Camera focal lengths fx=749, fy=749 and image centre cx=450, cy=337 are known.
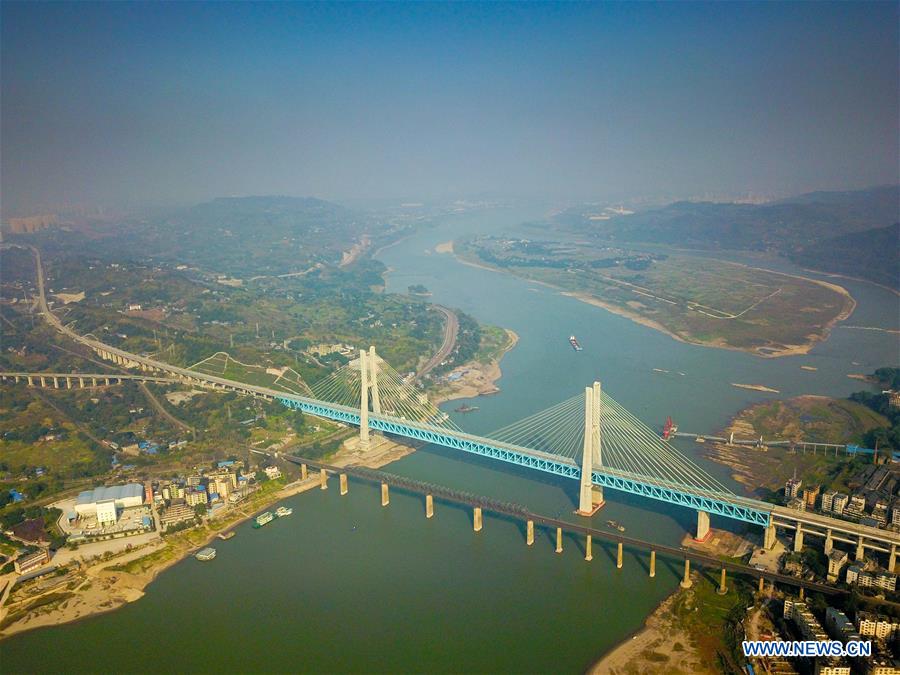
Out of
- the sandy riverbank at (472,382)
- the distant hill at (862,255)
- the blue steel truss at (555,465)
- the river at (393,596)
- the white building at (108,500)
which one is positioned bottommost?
the river at (393,596)

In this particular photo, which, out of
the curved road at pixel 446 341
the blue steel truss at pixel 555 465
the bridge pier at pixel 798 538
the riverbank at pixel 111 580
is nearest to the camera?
the riverbank at pixel 111 580

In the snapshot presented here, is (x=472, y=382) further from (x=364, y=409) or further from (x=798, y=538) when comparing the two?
(x=798, y=538)

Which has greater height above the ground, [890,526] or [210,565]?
[890,526]

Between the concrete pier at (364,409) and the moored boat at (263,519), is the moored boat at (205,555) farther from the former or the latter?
the concrete pier at (364,409)

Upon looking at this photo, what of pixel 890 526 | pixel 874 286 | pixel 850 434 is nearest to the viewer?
pixel 890 526

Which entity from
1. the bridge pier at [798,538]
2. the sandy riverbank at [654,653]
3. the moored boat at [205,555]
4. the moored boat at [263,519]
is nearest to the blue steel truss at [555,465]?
the bridge pier at [798,538]

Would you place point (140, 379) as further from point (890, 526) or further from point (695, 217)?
point (695, 217)

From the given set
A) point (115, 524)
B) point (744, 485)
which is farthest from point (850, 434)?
point (115, 524)
